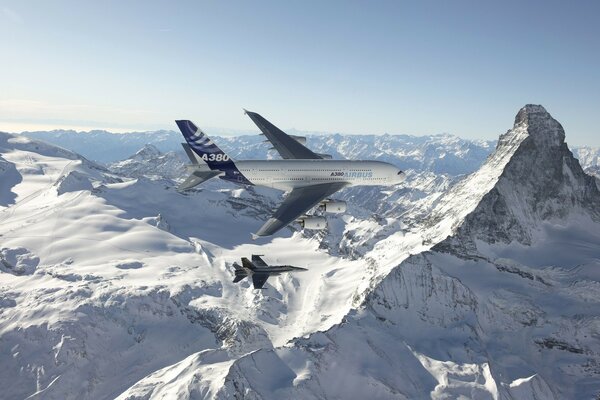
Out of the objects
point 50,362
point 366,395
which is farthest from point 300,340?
point 50,362

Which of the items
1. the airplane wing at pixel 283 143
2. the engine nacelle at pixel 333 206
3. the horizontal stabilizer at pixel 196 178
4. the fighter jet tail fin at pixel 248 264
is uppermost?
the airplane wing at pixel 283 143

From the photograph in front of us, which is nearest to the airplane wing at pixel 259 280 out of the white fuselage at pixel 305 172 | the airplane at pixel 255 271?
the airplane at pixel 255 271

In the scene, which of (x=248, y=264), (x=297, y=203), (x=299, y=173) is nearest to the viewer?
(x=248, y=264)

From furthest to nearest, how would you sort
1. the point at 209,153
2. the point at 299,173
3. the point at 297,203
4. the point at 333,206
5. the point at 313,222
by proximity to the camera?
the point at 299,173, the point at 209,153, the point at 333,206, the point at 297,203, the point at 313,222

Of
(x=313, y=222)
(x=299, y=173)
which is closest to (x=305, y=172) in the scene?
(x=299, y=173)

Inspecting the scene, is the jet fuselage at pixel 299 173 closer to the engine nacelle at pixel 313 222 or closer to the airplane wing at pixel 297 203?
the airplane wing at pixel 297 203

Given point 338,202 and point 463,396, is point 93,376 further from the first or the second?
point 338,202

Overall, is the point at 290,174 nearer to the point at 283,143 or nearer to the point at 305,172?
the point at 305,172
